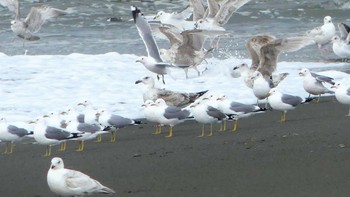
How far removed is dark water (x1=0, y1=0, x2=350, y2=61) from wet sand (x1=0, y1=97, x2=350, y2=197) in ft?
24.3

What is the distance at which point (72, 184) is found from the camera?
21.3 ft

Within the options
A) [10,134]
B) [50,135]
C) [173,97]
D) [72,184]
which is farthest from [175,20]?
[72,184]

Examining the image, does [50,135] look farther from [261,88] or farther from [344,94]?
[261,88]

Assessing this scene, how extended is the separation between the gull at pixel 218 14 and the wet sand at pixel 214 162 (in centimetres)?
751

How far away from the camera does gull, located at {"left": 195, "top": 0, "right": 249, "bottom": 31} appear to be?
1738 centimetres

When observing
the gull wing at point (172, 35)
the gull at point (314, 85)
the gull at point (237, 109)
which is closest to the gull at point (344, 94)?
the gull at point (237, 109)

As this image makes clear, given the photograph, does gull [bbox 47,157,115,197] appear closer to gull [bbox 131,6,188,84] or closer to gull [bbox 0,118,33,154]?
gull [bbox 0,118,33,154]

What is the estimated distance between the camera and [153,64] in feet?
44.5

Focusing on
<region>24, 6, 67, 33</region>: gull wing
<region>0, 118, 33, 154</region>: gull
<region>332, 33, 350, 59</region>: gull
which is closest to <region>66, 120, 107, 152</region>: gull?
<region>0, 118, 33, 154</region>: gull

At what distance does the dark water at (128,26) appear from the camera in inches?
738

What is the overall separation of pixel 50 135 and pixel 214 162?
5.73 feet

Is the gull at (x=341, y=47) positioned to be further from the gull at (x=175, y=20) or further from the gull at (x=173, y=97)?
the gull at (x=173, y=97)

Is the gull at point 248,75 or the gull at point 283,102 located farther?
the gull at point 248,75

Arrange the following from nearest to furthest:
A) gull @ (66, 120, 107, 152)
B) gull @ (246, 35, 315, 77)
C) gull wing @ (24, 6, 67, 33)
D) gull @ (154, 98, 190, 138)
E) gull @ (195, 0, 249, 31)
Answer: gull @ (66, 120, 107, 152)
gull @ (154, 98, 190, 138)
gull @ (246, 35, 315, 77)
gull @ (195, 0, 249, 31)
gull wing @ (24, 6, 67, 33)
